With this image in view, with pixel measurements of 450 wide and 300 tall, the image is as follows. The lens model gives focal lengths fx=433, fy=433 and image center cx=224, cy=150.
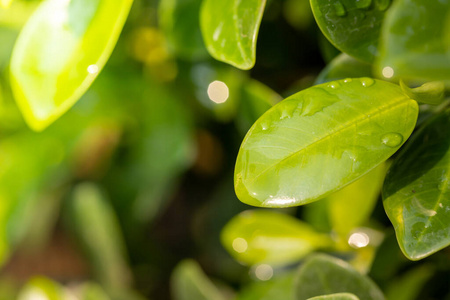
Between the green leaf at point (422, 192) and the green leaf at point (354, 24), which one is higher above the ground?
the green leaf at point (354, 24)

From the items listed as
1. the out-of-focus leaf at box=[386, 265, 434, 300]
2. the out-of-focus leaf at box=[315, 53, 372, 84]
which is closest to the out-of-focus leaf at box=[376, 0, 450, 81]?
the out-of-focus leaf at box=[315, 53, 372, 84]

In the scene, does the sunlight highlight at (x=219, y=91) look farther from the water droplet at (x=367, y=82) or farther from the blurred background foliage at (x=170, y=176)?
the water droplet at (x=367, y=82)

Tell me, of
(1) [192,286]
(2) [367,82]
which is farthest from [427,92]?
(1) [192,286]

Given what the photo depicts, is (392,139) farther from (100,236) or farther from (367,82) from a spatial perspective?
(100,236)

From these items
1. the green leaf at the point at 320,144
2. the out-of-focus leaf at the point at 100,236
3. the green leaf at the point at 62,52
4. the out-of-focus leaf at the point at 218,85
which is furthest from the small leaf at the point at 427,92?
the out-of-focus leaf at the point at 100,236

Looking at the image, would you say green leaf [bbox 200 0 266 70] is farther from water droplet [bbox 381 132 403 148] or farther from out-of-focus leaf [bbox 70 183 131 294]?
out-of-focus leaf [bbox 70 183 131 294]

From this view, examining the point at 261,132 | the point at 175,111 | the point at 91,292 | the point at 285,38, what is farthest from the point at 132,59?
the point at 261,132

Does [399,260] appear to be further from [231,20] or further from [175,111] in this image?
[175,111]

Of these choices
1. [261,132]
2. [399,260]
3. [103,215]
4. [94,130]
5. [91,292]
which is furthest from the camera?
[94,130]
